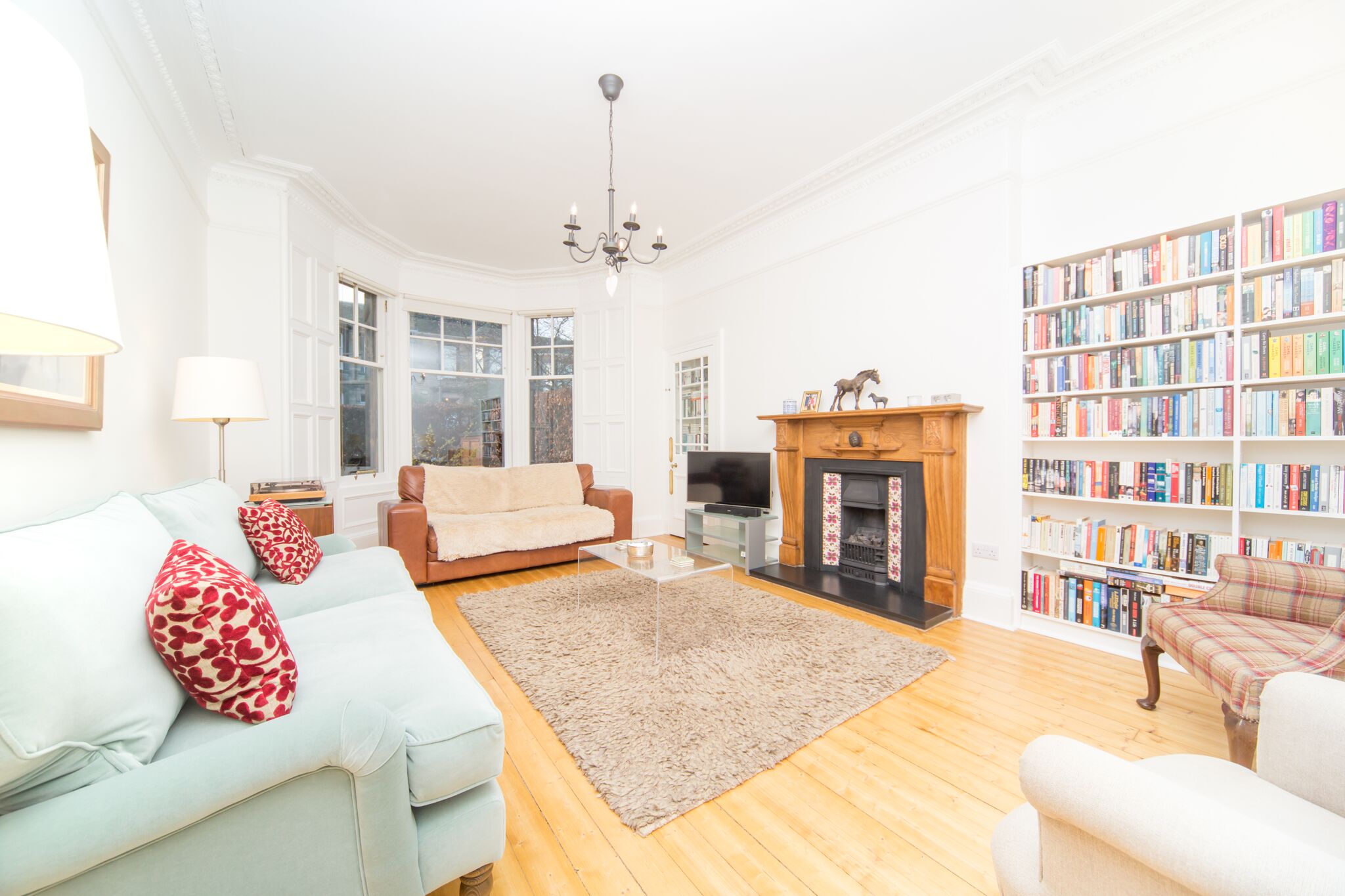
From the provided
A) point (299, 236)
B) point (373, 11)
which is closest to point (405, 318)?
point (299, 236)

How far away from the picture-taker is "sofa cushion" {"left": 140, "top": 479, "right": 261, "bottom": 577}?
1.69 metres

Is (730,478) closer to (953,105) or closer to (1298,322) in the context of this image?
(953,105)

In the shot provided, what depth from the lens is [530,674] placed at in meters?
2.42

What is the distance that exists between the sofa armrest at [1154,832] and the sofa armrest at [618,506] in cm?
410

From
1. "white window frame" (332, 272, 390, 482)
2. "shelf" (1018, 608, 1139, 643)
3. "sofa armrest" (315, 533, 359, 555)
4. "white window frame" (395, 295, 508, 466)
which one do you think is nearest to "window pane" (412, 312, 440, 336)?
"white window frame" (395, 295, 508, 466)

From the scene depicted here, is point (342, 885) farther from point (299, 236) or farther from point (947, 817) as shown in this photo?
point (299, 236)

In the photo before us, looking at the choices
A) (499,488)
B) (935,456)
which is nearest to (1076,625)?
(935,456)

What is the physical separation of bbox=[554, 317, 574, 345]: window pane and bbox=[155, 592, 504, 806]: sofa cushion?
190 inches

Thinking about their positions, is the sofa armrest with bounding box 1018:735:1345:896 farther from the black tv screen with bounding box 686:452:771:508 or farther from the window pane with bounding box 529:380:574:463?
the window pane with bounding box 529:380:574:463

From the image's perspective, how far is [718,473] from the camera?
4.71 meters

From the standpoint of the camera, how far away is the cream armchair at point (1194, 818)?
1.98 feet

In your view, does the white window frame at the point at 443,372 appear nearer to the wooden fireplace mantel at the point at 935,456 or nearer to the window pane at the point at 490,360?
the window pane at the point at 490,360

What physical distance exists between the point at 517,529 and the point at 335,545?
1.46m

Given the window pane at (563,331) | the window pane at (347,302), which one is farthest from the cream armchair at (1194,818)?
the window pane at (563,331)
